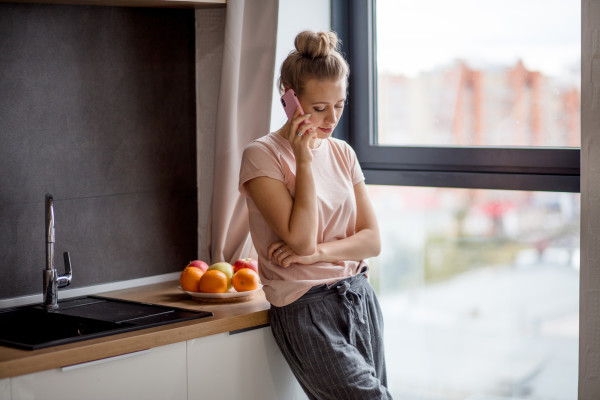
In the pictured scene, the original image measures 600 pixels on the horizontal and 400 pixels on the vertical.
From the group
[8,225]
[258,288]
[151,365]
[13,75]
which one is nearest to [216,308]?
[258,288]

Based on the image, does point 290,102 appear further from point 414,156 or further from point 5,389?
point 5,389

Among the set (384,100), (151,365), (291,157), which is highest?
(384,100)

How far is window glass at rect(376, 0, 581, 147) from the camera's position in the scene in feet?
7.57

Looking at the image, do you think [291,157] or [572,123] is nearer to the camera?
[291,157]

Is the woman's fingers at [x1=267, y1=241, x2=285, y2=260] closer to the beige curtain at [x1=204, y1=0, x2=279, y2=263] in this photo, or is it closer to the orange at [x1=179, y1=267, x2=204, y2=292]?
the orange at [x1=179, y1=267, x2=204, y2=292]

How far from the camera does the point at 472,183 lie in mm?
2471

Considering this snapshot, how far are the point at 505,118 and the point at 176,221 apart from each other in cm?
113

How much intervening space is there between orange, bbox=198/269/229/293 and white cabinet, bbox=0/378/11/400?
27.4 inches

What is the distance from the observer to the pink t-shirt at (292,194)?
2037mm

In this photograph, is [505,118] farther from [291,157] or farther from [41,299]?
[41,299]

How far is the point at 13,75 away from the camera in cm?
226

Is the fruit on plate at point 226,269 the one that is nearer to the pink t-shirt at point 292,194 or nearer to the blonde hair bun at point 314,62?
the pink t-shirt at point 292,194

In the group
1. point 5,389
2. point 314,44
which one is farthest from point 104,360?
point 314,44

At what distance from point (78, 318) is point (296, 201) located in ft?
2.21
